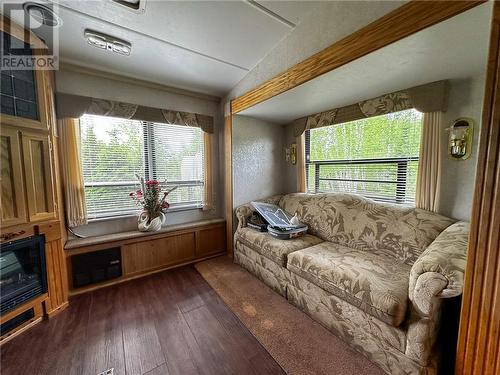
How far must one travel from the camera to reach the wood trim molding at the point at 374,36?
1064 mm

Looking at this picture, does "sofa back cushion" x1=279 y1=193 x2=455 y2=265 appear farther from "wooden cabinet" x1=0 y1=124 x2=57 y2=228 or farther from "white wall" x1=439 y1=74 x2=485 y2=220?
"wooden cabinet" x1=0 y1=124 x2=57 y2=228

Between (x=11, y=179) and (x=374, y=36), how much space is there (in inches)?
110

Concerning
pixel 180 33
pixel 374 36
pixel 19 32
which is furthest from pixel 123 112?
pixel 374 36

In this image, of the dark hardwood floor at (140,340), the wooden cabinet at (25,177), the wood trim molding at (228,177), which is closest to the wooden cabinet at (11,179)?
the wooden cabinet at (25,177)

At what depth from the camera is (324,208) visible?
2445 millimetres

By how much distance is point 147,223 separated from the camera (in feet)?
8.19

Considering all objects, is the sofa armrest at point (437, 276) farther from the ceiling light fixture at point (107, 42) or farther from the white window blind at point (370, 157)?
the ceiling light fixture at point (107, 42)

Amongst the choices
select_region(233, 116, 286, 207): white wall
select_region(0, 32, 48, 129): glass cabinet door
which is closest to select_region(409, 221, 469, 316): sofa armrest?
select_region(233, 116, 286, 207): white wall

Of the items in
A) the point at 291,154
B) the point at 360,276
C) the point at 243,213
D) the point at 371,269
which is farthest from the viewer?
the point at 291,154

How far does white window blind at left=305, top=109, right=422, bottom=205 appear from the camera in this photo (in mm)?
2113

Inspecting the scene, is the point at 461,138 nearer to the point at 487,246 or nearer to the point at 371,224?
the point at 371,224

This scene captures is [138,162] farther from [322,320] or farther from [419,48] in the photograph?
[419,48]

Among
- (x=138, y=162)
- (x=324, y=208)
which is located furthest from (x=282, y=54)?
(x=138, y=162)

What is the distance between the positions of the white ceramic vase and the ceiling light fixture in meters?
1.73
